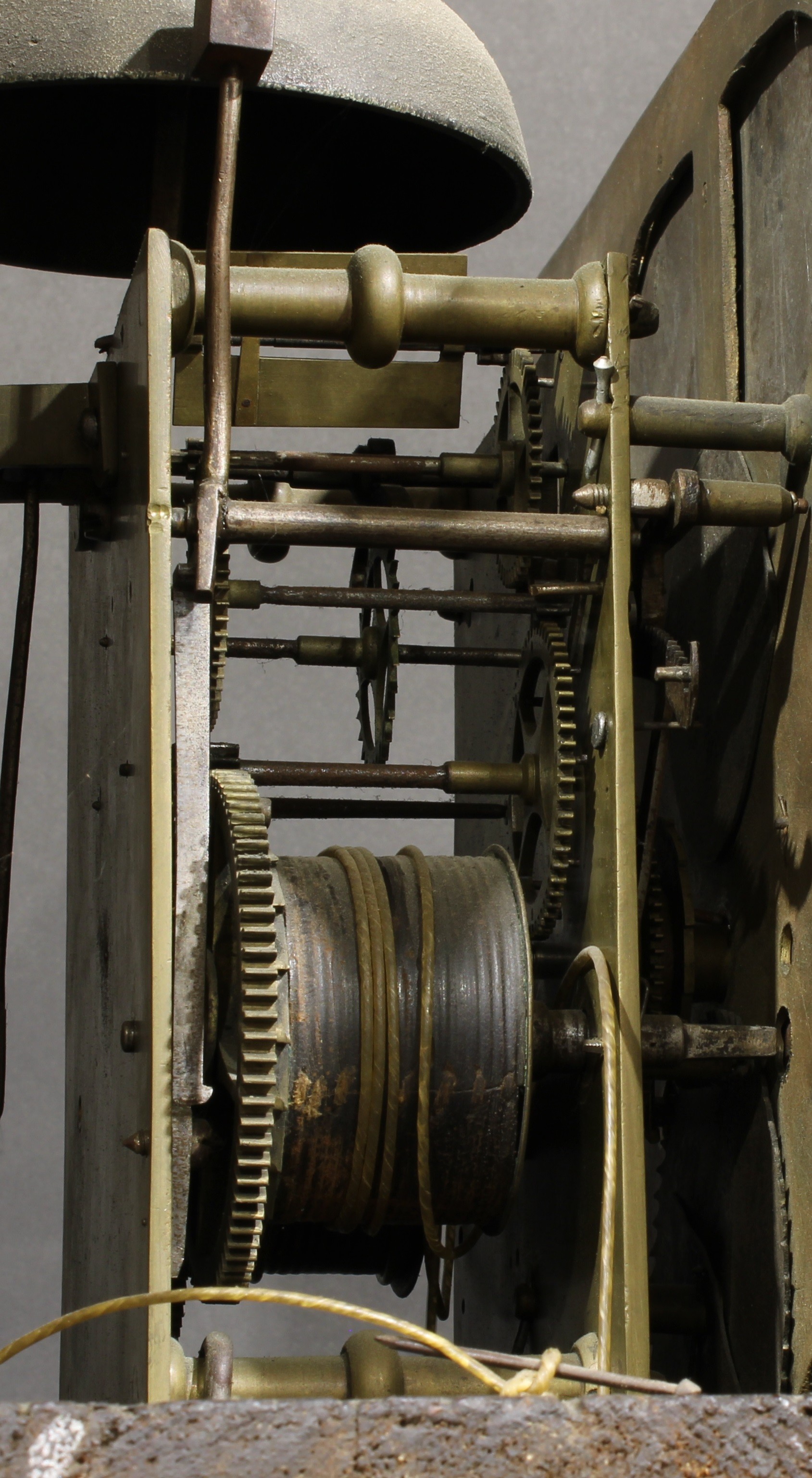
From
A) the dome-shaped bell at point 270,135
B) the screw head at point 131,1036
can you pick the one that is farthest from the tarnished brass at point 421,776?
the dome-shaped bell at point 270,135

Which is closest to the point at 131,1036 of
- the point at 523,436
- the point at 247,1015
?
the point at 247,1015

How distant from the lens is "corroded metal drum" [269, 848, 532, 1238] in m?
1.78

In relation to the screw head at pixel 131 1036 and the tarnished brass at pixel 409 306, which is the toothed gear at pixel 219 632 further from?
the screw head at pixel 131 1036

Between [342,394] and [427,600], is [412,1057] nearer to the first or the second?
[427,600]

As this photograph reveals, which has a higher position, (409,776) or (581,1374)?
(409,776)

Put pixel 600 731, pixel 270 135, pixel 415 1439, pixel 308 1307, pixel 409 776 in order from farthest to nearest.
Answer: pixel 270 135 → pixel 409 776 → pixel 600 731 → pixel 308 1307 → pixel 415 1439

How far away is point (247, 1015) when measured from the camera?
64.6 inches

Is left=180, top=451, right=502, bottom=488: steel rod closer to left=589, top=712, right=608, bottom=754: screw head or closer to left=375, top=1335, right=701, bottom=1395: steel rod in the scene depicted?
left=589, top=712, right=608, bottom=754: screw head

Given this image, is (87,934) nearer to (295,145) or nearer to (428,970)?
(428,970)

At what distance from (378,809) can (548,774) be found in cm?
38

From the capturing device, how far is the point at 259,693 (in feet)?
13.4

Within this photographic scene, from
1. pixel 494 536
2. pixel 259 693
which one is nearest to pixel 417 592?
pixel 494 536

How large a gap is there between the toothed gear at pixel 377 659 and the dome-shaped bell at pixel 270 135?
1.55 feet

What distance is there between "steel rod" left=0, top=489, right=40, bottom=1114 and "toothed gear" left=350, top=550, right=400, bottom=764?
16.7 inches
